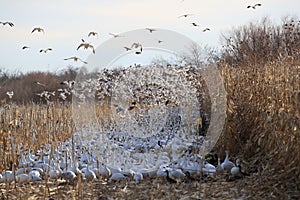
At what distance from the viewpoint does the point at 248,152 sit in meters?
4.56

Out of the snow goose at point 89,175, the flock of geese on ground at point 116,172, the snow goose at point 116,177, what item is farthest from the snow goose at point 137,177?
the snow goose at point 89,175

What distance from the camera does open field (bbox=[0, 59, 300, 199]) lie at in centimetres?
350

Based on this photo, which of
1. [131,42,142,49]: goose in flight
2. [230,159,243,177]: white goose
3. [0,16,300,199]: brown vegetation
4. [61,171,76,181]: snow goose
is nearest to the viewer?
[0,16,300,199]: brown vegetation

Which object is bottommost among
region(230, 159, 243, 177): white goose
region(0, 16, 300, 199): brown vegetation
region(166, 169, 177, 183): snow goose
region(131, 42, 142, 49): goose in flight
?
region(166, 169, 177, 183): snow goose

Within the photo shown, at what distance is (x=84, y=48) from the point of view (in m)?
4.44

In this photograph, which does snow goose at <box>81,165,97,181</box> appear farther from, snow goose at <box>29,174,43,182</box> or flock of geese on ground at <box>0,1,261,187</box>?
snow goose at <box>29,174,43,182</box>

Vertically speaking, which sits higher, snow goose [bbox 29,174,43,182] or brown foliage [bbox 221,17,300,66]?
brown foliage [bbox 221,17,300,66]

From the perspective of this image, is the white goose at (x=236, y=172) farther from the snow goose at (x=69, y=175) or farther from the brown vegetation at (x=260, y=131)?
the snow goose at (x=69, y=175)

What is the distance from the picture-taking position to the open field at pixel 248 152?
3.50m

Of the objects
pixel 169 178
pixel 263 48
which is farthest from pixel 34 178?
pixel 263 48

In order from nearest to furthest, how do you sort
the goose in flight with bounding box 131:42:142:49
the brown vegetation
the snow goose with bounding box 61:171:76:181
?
the brown vegetation
the snow goose with bounding box 61:171:76:181
the goose in flight with bounding box 131:42:142:49

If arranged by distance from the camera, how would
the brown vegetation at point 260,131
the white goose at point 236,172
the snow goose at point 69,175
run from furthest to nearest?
the snow goose at point 69,175 → the white goose at point 236,172 → the brown vegetation at point 260,131

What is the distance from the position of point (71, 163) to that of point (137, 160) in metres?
0.82

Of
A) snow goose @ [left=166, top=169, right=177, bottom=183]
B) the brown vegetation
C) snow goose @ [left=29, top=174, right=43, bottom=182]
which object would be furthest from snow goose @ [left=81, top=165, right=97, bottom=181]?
snow goose @ [left=166, top=169, right=177, bottom=183]
